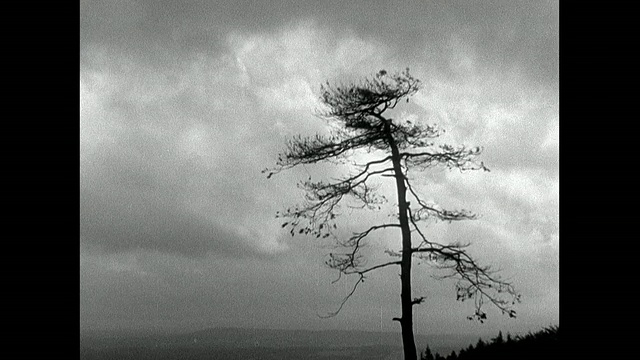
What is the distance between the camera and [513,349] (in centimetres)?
1499

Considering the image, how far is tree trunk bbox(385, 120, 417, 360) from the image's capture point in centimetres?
1330

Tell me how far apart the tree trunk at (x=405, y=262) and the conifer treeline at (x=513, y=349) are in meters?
2.47

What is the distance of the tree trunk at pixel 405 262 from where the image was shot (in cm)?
1330

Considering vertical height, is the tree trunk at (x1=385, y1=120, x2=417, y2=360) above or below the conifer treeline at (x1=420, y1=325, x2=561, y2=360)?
above

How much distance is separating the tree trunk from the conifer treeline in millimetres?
2468

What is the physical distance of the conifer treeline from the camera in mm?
14140

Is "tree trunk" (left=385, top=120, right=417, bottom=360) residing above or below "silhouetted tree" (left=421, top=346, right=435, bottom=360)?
above
